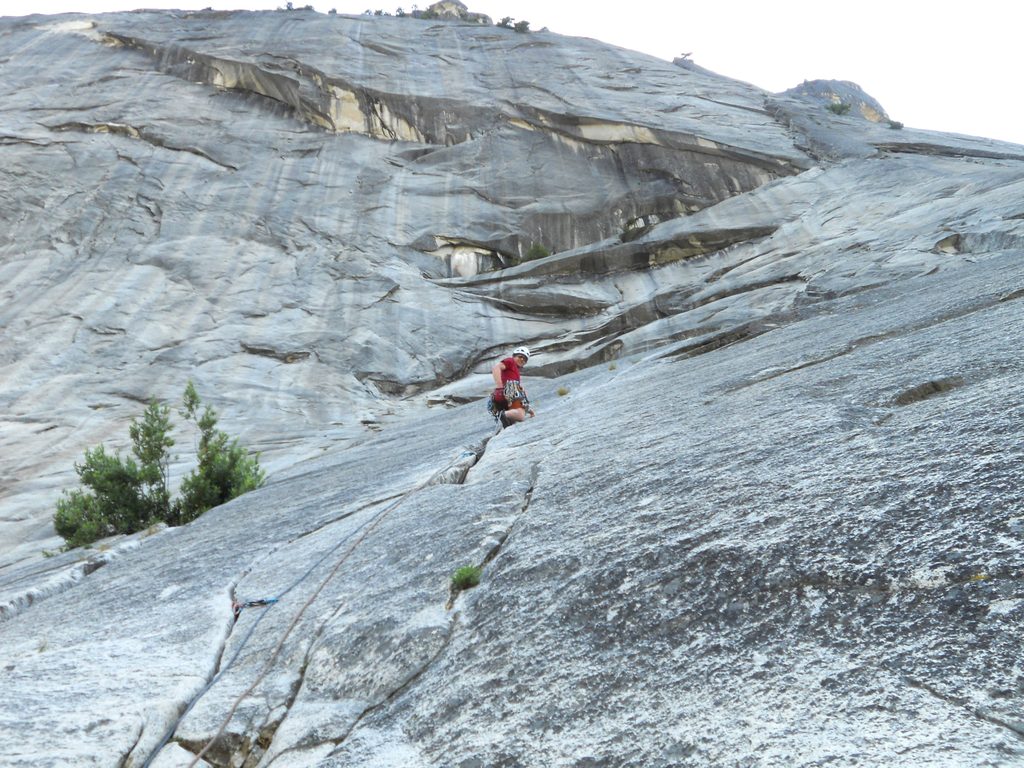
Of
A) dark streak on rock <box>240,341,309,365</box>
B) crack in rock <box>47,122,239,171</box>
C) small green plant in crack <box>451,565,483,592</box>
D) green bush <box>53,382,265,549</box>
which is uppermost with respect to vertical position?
crack in rock <box>47,122,239,171</box>

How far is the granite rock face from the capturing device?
279cm

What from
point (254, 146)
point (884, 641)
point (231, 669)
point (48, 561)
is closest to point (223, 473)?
point (48, 561)

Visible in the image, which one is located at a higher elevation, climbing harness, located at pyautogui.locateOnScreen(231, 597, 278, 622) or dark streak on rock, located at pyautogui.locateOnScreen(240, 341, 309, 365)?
dark streak on rock, located at pyautogui.locateOnScreen(240, 341, 309, 365)

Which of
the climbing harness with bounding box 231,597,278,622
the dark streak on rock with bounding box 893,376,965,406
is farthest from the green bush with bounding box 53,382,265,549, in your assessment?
the dark streak on rock with bounding box 893,376,965,406

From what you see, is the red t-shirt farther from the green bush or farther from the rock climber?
the green bush

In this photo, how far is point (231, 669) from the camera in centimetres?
454

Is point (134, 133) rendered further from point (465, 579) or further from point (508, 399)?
point (465, 579)

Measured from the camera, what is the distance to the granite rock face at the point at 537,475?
2.79m

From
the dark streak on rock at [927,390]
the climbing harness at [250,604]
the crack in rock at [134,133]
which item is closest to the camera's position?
the dark streak on rock at [927,390]

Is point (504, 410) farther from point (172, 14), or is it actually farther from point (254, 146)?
point (172, 14)

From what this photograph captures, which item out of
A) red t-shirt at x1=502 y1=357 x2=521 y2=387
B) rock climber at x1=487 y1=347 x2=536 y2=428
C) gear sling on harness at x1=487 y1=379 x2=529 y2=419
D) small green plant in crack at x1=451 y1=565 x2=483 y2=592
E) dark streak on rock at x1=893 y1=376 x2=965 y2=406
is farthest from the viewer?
red t-shirt at x1=502 y1=357 x2=521 y2=387

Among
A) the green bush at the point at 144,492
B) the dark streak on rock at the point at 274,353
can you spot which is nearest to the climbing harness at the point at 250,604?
the green bush at the point at 144,492

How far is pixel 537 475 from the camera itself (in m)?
6.53

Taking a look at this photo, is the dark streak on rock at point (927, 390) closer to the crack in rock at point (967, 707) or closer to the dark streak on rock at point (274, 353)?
the crack in rock at point (967, 707)
